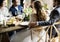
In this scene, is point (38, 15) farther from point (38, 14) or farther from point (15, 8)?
point (15, 8)

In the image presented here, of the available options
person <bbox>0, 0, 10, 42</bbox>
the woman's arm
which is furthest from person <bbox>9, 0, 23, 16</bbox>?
the woman's arm

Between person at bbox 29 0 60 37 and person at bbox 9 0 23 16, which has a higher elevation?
person at bbox 9 0 23 16

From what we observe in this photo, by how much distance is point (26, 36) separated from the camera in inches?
41.9

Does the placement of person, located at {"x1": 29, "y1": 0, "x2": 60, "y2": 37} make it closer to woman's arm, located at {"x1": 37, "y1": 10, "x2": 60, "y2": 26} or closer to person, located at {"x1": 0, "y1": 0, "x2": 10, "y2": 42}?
woman's arm, located at {"x1": 37, "y1": 10, "x2": 60, "y2": 26}

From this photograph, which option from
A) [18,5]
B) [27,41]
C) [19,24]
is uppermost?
[18,5]

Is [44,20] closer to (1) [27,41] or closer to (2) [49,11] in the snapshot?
(2) [49,11]

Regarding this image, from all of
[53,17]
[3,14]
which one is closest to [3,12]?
[3,14]

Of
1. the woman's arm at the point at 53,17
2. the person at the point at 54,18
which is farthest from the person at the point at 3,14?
the woman's arm at the point at 53,17

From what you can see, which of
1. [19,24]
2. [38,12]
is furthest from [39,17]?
[19,24]

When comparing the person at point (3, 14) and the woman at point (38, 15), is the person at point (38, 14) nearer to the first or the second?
the woman at point (38, 15)

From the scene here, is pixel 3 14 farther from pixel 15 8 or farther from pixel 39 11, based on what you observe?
pixel 39 11

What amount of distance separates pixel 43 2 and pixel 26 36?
27 cm

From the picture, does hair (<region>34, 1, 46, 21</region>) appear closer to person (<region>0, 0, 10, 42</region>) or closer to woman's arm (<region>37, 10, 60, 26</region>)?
woman's arm (<region>37, 10, 60, 26</region>)

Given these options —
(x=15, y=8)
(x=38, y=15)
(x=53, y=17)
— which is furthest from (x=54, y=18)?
(x=15, y=8)
